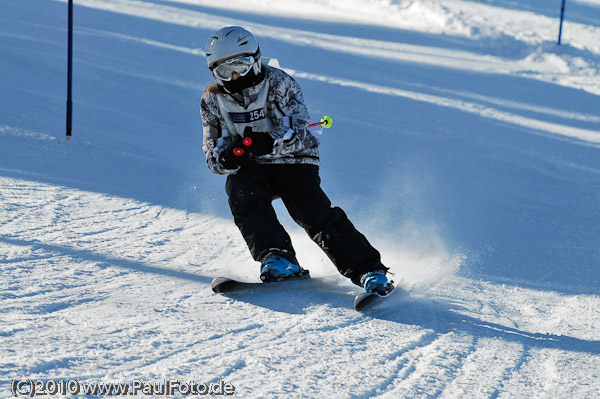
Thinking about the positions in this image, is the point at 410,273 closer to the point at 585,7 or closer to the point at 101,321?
the point at 101,321

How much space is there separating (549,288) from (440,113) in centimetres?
516

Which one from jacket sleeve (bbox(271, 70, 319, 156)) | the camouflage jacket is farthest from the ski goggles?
jacket sleeve (bbox(271, 70, 319, 156))

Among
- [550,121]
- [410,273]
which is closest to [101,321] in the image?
[410,273]

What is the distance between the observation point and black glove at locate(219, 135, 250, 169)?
3791 mm

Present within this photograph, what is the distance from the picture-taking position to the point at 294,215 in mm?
3922

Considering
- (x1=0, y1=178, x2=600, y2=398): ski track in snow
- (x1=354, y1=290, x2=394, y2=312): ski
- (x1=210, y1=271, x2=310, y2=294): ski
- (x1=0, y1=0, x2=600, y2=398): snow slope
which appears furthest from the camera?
(x1=210, y1=271, x2=310, y2=294): ski

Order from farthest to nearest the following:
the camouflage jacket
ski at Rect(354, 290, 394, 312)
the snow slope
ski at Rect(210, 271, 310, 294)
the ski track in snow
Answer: the camouflage jacket, ski at Rect(210, 271, 310, 294), ski at Rect(354, 290, 394, 312), the snow slope, the ski track in snow

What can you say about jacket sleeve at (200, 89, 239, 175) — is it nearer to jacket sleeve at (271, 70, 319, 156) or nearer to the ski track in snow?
jacket sleeve at (271, 70, 319, 156)

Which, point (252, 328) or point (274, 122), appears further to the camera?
point (274, 122)

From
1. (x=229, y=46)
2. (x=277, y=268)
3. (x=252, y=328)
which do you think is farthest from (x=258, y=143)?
(x=252, y=328)

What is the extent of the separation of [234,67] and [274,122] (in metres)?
0.41

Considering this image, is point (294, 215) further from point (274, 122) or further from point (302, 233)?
point (302, 233)

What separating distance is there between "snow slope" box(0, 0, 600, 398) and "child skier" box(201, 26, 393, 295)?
176 mm

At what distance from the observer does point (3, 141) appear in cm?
599
